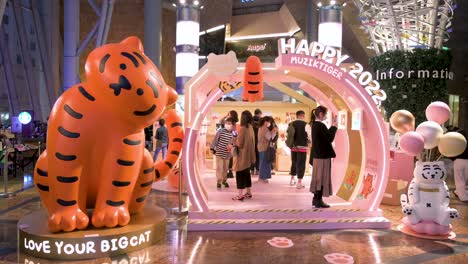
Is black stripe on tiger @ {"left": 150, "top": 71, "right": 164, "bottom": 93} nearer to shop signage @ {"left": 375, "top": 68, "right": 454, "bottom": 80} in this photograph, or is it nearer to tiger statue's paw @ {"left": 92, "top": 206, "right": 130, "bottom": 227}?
tiger statue's paw @ {"left": 92, "top": 206, "right": 130, "bottom": 227}

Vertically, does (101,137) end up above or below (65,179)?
above

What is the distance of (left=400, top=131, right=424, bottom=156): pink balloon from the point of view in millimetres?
5250

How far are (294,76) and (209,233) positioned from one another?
2.77m

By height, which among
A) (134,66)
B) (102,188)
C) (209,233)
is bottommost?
(209,233)

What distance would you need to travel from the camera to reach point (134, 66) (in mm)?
4074

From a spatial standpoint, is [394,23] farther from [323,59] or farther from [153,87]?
[153,87]

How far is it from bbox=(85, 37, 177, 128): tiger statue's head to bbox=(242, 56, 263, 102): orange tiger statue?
1534 millimetres

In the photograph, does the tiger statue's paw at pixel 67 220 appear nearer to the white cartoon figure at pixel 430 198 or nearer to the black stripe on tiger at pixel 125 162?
the black stripe on tiger at pixel 125 162

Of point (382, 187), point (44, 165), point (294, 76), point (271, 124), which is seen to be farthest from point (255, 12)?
point (44, 165)

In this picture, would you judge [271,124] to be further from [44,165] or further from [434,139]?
[44,165]

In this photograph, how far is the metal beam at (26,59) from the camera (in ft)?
46.9

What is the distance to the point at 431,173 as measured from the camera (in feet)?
17.2

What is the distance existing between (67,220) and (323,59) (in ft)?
12.0

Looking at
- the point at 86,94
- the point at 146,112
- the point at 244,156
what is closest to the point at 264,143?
the point at 244,156
